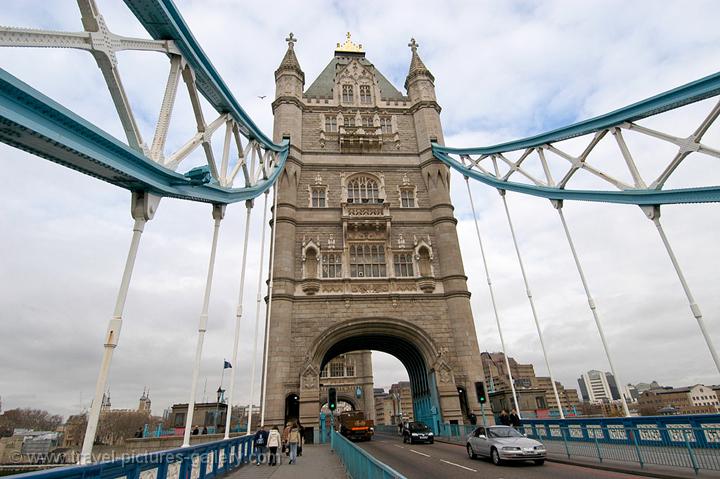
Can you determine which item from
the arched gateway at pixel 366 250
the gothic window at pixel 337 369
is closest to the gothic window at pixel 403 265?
the arched gateway at pixel 366 250

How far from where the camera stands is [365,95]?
106ft

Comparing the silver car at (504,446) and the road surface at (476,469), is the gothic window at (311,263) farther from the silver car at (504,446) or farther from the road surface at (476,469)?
the silver car at (504,446)

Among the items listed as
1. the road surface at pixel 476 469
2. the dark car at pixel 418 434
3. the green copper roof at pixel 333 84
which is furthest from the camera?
the green copper roof at pixel 333 84

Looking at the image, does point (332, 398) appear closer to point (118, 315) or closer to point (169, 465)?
point (169, 465)

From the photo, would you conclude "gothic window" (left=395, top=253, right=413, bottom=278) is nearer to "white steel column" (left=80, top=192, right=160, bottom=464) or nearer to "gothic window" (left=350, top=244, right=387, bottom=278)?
"gothic window" (left=350, top=244, right=387, bottom=278)

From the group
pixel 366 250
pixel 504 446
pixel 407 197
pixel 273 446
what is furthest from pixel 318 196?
pixel 504 446

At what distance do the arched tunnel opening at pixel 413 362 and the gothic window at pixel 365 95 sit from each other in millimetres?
19269

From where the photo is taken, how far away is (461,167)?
1011 inches

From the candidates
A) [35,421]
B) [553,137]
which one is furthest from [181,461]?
[35,421]

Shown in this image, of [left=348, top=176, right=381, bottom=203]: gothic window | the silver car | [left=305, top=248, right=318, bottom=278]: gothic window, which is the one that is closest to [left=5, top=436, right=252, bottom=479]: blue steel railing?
the silver car

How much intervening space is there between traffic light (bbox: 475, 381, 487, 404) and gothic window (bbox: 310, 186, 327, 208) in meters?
14.8

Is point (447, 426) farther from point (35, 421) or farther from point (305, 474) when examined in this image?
point (35, 421)

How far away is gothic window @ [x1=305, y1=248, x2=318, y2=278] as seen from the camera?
23.9 meters

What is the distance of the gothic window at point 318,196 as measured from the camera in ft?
88.1
